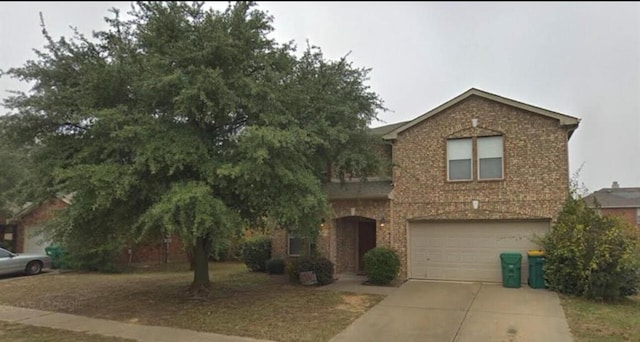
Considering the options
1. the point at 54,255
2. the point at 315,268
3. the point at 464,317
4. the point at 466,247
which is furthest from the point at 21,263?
the point at 464,317

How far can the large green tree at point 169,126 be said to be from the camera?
32.9 feet

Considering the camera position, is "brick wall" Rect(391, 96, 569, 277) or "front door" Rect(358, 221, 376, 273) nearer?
"brick wall" Rect(391, 96, 569, 277)

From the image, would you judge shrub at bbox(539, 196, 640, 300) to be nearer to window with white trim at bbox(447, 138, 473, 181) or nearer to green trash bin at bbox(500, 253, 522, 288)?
green trash bin at bbox(500, 253, 522, 288)

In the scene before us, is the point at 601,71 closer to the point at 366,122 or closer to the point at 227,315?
the point at 366,122

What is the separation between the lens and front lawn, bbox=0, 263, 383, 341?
32.4ft

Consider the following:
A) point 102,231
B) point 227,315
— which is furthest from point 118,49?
point 227,315

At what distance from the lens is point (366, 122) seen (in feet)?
51.8

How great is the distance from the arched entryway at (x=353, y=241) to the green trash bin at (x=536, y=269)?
5626 mm

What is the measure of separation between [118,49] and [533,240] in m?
12.9

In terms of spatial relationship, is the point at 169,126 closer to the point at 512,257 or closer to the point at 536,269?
the point at 512,257

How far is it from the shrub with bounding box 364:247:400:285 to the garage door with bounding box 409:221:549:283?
4.86 feet

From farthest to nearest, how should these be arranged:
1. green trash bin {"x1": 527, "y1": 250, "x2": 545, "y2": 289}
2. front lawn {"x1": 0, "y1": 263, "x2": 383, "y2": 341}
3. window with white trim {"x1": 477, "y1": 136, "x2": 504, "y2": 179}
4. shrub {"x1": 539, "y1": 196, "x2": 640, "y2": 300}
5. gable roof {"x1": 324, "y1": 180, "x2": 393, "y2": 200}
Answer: gable roof {"x1": 324, "y1": 180, "x2": 393, "y2": 200}, window with white trim {"x1": 477, "y1": 136, "x2": 504, "y2": 179}, green trash bin {"x1": 527, "y1": 250, "x2": 545, "y2": 289}, shrub {"x1": 539, "y1": 196, "x2": 640, "y2": 300}, front lawn {"x1": 0, "y1": 263, "x2": 383, "y2": 341}

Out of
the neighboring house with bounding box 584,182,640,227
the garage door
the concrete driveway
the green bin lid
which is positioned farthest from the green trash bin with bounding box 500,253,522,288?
the neighboring house with bounding box 584,182,640,227

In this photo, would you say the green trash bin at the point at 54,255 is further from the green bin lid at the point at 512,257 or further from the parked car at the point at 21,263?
the green bin lid at the point at 512,257
